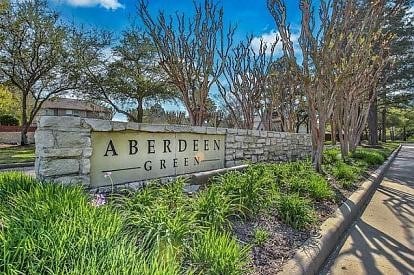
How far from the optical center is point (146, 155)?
4438 millimetres

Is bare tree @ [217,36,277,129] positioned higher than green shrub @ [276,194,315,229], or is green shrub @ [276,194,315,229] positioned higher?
bare tree @ [217,36,277,129]

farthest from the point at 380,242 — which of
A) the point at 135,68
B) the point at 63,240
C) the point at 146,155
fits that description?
the point at 135,68

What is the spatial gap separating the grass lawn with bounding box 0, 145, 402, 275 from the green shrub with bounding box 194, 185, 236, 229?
0.01 metres

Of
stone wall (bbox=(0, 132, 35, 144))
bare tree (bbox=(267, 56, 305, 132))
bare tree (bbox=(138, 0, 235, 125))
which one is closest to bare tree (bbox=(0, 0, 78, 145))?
bare tree (bbox=(138, 0, 235, 125))

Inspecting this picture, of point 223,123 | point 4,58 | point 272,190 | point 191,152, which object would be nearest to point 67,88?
point 4,58

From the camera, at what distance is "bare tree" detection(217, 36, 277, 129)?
13.8m

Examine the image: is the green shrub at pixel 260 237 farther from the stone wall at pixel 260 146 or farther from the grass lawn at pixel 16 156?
the grass lawn at pixel 16 156

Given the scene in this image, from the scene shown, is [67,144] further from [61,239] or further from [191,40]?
[191,40]

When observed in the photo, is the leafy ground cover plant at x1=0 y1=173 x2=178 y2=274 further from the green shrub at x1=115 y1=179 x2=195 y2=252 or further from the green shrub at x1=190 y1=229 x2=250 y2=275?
the green shrub at x1=190 y1=229 x2=250 y2=275

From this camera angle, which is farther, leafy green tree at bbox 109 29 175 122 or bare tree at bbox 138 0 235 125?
leafy green tree at bbox 109 29 175 122

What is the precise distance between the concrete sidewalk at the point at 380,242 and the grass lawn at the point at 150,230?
425mm

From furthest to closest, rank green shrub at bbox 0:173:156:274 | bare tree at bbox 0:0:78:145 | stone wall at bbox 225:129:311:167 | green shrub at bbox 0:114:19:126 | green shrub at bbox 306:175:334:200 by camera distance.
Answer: green shrub at bbox 0:114:19:126 → bare tree at bbox 0:0:78:145 → stone wall at bbox 225:129:311:167 → green shrub at bbox 306:175:334:200 → green shrub at bbox 0:173:156:274

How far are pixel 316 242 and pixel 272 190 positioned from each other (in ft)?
4.04

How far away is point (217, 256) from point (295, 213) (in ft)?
5.67
